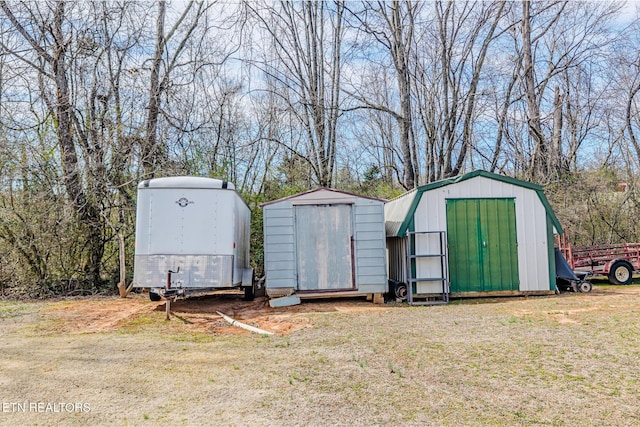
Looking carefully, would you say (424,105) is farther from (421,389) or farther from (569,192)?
(421,389)

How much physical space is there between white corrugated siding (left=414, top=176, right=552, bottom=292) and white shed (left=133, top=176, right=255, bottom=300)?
4.08m

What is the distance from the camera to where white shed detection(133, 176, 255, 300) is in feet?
27.8

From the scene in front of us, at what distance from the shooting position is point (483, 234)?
988 cm

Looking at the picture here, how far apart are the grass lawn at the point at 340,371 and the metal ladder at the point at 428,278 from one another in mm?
1788

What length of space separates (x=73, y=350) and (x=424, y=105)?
15.5 meters

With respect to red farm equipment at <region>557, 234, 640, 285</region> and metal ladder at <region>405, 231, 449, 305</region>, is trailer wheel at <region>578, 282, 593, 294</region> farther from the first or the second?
metal ladder at <region>405, 231, 449, 305</region>

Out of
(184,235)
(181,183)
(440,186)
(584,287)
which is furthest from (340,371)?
(584,287)

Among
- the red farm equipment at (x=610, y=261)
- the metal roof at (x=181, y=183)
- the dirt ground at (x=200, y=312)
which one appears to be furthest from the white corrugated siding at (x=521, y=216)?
the metal roof at (x=181, y=183)

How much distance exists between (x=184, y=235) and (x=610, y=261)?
10.6 m

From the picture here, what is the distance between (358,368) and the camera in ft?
14.9

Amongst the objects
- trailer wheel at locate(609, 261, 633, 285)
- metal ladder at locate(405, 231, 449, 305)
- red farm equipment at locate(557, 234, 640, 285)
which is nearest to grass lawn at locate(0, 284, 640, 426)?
metal ladder at locate(405, 231, 449, 305)

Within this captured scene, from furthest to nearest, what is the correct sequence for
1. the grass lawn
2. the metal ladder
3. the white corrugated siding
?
the white corrugated siding < the metal ladder < the grass lawn

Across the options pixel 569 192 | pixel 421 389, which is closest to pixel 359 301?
pixel 421 389

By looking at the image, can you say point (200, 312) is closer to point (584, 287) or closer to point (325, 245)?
point (325, 245)
